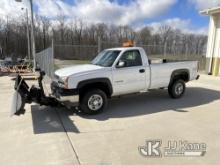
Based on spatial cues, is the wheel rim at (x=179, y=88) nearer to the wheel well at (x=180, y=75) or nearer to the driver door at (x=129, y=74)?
the wheel well at (x=180, y=75)

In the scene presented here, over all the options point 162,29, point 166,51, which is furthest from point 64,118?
point 162,29

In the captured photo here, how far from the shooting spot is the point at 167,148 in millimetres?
4199

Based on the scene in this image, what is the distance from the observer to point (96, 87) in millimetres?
6270

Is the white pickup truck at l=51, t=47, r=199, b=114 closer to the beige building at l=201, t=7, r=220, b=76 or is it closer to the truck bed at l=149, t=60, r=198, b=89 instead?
the truck bed at l=149, t=60, r=198, b=89

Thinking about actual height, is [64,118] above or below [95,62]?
below

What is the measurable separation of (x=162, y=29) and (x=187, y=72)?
35.8 m

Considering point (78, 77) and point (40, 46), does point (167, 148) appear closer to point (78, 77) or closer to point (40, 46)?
point (78, 77)

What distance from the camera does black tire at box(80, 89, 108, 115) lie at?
6.02 metres

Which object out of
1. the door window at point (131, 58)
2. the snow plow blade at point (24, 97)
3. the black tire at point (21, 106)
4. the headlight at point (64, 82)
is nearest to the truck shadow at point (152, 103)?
the headlight at point (64, 82)

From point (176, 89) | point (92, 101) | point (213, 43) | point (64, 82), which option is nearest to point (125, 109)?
point (92, 101)

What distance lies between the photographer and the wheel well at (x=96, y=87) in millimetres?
6059

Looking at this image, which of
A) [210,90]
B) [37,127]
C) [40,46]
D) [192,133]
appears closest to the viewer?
[192,133]

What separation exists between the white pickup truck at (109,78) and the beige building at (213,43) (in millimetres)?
8303

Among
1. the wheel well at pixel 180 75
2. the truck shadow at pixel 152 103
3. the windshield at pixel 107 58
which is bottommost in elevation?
the truck shadow at pixel 152 103
